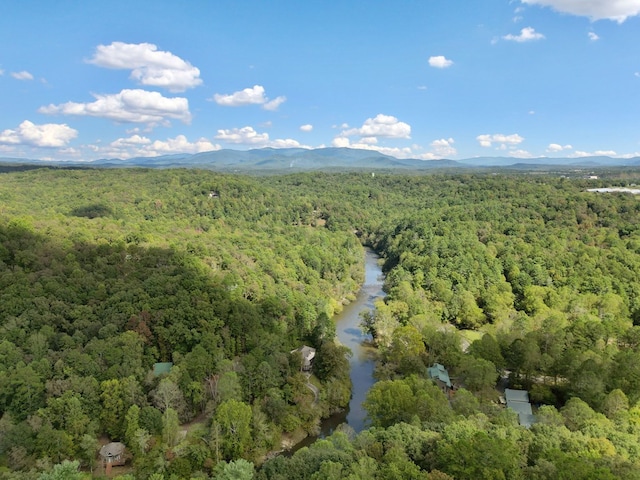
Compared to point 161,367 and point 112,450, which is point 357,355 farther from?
point 112,450

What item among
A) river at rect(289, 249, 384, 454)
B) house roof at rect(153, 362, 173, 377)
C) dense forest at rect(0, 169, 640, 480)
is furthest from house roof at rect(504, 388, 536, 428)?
house roof at rect(153, 362, 173, 377)

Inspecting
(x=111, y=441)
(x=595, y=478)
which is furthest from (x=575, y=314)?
(x=111, y=441)

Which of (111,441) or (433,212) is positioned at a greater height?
(433,212)

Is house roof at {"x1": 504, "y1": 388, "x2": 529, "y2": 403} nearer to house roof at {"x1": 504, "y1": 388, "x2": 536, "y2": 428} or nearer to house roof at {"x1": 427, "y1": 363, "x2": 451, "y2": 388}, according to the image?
house roof at {"x1": 504, "y1": 388, "x2": 536, "y2": 428}

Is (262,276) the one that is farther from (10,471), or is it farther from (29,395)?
(10,471)

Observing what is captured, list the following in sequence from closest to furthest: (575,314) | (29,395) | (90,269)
A: 1. (29,395)
2. (90,269)
3. (575,314)

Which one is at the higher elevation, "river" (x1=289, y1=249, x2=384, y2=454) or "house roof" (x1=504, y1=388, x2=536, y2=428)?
"house roof" (x1=504, y1=388, x2=536, y2=428)
